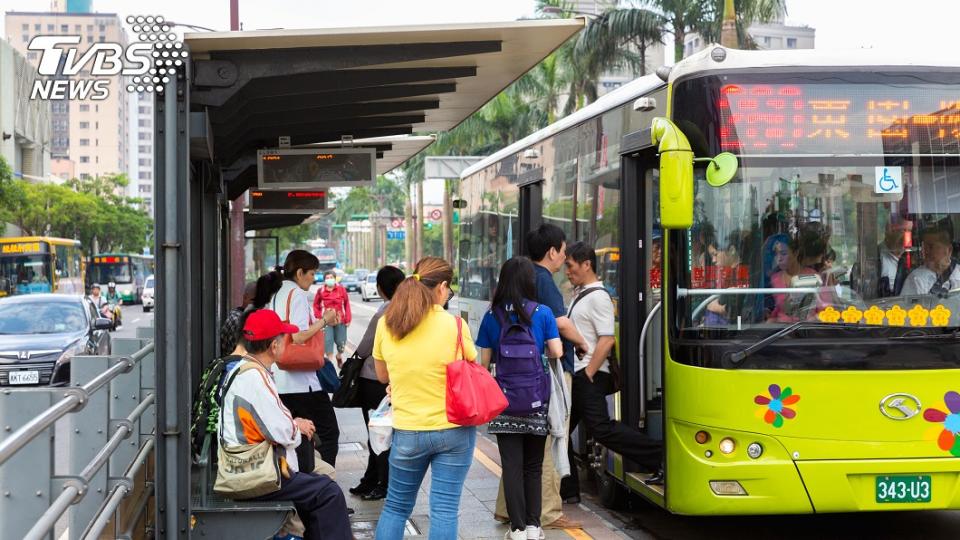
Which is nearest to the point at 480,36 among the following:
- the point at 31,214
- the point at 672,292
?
the point at 672,292

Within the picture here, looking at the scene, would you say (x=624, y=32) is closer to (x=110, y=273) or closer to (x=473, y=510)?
(x=473, y=510)

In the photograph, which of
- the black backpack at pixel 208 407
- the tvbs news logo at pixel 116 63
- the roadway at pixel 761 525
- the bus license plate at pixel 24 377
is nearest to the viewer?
the tvbs news logo at pixel 116 63

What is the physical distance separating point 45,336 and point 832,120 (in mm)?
14306

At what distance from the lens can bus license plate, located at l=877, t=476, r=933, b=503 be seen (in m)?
6.58

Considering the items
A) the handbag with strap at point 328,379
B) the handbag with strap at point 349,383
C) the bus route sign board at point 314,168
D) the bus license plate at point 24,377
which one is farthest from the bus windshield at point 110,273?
the handbag with strap at point 349,383

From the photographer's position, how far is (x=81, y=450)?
18.0 feet

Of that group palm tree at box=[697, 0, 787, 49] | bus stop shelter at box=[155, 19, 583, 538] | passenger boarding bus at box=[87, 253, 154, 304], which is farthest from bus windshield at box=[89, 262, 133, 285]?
bus stop shelter at box=[155, 19, 583, 538]

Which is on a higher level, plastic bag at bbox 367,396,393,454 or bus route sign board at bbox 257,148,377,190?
bus route sign board at bbox 257,148,377,190

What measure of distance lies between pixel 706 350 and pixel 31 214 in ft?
219

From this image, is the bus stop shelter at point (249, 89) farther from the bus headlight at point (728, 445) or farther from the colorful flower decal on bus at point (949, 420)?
the colorful flower decal on bus at point (949, 420)

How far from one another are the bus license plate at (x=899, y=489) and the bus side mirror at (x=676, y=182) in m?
1.83

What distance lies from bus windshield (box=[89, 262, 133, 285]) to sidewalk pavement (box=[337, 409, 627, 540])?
51.6 m

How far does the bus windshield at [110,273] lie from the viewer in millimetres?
59844

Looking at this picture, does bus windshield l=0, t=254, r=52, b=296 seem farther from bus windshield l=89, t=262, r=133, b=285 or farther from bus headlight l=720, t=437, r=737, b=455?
bus headlight l=720, t=437, r=737, b=455
